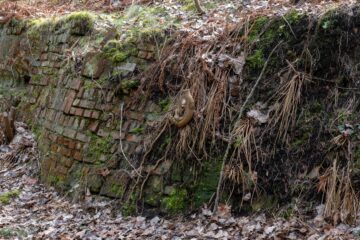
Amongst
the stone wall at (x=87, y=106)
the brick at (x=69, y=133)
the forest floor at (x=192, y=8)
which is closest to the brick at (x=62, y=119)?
the stone wall at (x=87, y=106)

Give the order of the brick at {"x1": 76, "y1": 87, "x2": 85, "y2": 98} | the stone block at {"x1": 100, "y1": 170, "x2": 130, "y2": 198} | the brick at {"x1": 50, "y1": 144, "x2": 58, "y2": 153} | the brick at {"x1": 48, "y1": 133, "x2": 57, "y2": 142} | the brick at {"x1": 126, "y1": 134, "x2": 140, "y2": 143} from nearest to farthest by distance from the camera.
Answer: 1. the stone block at {"x1": 100, "y1": 170, "x2": 130, "y2": 198}
2. the brick at {"x1": 126, "y1": 134, "x2": 140, "y2": 143}
3. the brick at {"x1": 76, "y1": 87, "x2": 85, "y2": 98}
4. the brick at {"x1": 50, "y1": 144, "x2": 58, "y2": 153}
5. the brick at {"x1": 48, "y1": 133, "x2": 57, "y2": 142}

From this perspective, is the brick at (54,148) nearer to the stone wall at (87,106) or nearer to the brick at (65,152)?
the stone wall at (87,106)

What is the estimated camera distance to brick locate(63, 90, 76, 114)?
780 centimetres

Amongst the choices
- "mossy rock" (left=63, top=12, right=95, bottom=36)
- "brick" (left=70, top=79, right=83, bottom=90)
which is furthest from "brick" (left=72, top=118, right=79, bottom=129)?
"mossy rock" (left=63, top=12, right=95, bottom=36)

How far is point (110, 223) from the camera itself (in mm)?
6098

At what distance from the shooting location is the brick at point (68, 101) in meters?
7.80

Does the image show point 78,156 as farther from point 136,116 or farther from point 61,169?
point 136,116

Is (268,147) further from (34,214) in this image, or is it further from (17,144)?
(17,144)

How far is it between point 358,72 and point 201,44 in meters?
2.00

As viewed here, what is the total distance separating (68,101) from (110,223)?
250 cm

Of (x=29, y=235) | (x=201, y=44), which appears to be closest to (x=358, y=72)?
(x=201, y=44)

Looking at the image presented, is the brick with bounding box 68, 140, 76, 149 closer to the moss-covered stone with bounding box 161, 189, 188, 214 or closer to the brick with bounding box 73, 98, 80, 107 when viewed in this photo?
the brick with bounding box 73, 98, 80, 107

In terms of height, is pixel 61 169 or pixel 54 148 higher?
pixel 54 148

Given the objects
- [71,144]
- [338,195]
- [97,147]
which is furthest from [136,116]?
[338,195]
